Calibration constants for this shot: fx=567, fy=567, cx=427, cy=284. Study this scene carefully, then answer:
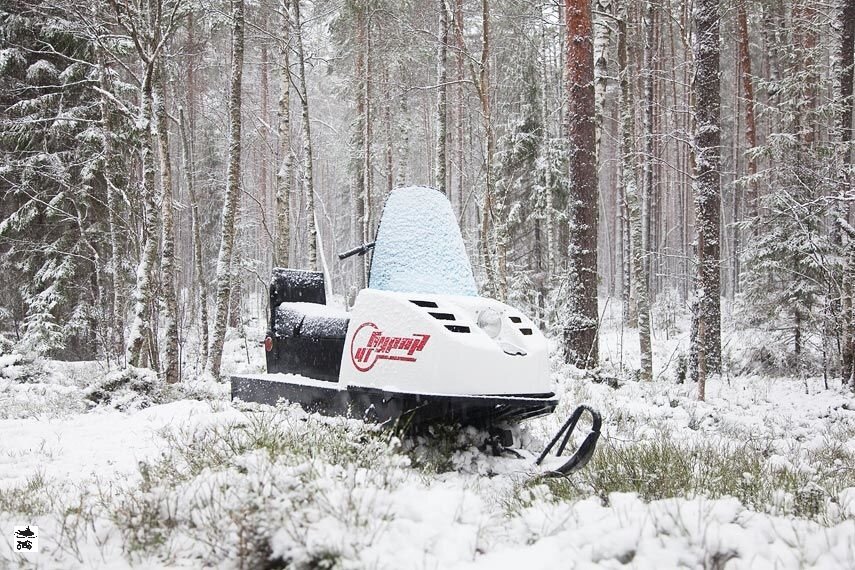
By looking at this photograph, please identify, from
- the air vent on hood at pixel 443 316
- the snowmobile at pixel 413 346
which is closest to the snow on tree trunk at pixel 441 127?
the snowmobile at pixel 413 346

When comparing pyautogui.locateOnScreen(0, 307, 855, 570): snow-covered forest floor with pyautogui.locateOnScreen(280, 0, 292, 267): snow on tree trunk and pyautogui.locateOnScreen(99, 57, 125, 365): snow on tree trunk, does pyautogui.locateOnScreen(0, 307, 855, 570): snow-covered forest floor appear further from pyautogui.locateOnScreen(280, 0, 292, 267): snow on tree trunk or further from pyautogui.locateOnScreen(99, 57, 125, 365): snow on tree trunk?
pyautogui.locateOnScreen(99, 57, 125, 365): snow on tree trunk

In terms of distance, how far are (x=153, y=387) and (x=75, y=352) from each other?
7.84 metres

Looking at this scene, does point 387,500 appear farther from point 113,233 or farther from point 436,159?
point 113,233

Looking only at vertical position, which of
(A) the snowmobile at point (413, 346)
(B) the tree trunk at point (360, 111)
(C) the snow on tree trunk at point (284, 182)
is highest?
(B) the tree trunk at point (360, 111)

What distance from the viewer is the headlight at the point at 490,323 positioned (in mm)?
3893

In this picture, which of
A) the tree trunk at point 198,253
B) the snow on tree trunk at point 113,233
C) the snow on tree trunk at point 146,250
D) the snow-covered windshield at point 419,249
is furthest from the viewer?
the tree trunk at point 198,253

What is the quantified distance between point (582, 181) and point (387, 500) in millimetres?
7323

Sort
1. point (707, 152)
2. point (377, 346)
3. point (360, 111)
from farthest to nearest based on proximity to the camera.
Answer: point (360, 111) < point (707, 152) < point (377, 346)

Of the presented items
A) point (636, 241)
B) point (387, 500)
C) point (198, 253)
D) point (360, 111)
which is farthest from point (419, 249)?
point (360, 111)

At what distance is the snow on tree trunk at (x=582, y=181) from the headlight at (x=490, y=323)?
4986 millimetres

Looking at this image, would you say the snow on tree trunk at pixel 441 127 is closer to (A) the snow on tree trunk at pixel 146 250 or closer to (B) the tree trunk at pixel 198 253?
(A) the snow on tree trunk at pixel 146 250

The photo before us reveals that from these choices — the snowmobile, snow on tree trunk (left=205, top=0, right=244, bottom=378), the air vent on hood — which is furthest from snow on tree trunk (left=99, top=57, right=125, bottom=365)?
the air vent on hood

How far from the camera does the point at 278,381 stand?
459 cm

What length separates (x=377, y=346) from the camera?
388 centimetres
